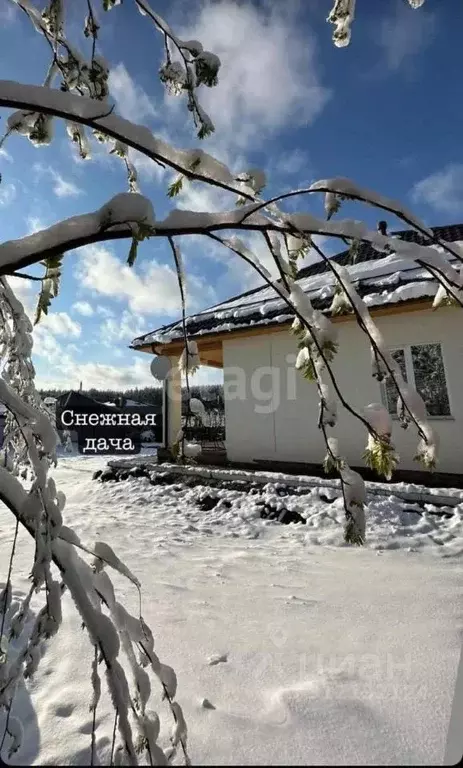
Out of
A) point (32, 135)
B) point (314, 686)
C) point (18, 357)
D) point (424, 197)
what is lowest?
point (314, 686)

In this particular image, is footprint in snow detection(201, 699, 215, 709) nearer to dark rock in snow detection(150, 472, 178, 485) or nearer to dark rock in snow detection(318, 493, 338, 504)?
dark rock in snow detection(318, 493, 338, 504)

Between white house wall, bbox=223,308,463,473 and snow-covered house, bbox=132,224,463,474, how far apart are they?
0.02 m

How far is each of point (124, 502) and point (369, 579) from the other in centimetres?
471

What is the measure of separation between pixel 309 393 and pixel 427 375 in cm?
198

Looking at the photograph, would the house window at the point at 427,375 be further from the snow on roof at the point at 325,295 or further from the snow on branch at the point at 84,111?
the snow on branch at the point at 84,111

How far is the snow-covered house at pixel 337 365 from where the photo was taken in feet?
19.8

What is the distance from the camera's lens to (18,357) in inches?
74.9

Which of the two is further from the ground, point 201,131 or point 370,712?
point 201,131

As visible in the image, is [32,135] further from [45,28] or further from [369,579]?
[369,579]

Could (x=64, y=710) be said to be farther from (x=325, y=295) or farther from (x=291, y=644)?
(x=325, y=295)

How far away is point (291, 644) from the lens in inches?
61.6

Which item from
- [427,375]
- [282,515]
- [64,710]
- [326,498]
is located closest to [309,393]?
[427,375]

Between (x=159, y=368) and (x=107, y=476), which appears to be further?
(x=107, y=476)

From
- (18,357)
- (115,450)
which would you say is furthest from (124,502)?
(115,450)
